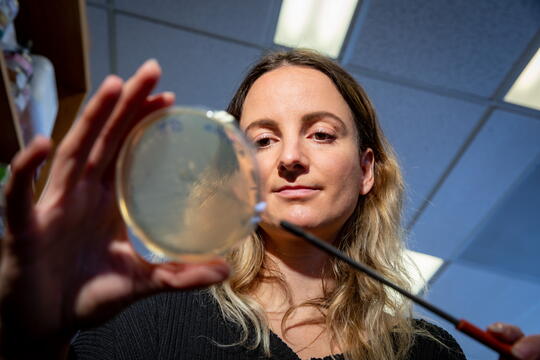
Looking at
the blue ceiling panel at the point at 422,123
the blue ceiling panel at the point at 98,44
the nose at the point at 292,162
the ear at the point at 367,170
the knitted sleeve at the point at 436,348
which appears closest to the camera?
the nose at the point at 292,162

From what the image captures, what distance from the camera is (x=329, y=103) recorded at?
3.88ft

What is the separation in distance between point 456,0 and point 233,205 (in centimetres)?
160

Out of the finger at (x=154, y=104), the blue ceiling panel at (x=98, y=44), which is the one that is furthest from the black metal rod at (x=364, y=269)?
the blue ceiling panel at (x=98, y=44)

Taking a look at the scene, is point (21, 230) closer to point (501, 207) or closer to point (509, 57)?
point (509, 57)

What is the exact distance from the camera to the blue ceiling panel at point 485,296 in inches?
121

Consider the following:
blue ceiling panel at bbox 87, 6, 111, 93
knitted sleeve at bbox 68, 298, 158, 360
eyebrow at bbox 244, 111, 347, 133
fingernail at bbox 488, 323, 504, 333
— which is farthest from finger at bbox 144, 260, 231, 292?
blue ceiling panel at bbox 87, 6, 111, 93

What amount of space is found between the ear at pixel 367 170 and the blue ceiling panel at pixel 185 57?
87 cm

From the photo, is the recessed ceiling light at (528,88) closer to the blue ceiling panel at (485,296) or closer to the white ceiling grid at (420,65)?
the white ceiling grid at (420,65)

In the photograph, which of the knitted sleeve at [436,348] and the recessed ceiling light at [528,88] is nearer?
the knitted sleeve at [436,348]

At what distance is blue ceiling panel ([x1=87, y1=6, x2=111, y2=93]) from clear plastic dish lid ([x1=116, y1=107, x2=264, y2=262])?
5.21ft

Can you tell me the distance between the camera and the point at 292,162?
0.99 meters

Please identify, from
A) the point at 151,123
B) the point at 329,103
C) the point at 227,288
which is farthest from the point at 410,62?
the point at 151,123

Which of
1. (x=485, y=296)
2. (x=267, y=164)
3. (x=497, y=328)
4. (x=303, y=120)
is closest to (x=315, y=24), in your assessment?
(x=303, y=120)

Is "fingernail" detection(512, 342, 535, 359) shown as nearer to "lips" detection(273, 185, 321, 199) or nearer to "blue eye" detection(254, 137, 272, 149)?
"lips" detection(273, 185, 321, 199)
